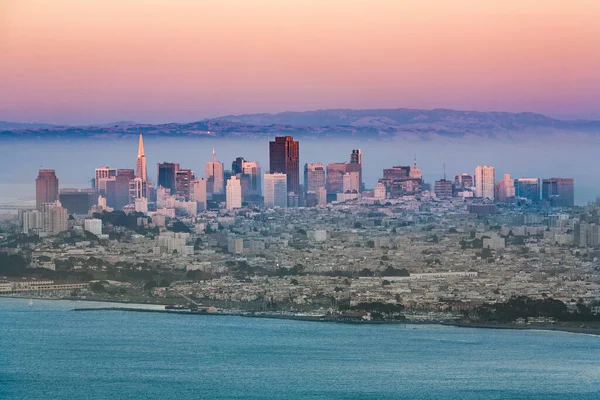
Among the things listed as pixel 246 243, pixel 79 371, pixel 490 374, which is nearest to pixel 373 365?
pixel 490 374

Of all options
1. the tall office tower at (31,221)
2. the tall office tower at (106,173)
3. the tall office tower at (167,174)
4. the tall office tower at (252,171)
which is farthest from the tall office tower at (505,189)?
the tall office tower at (31,221)

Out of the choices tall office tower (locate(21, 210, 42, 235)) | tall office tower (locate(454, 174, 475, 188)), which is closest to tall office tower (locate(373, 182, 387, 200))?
tall office tower (locate(454, 174, 475, 188))

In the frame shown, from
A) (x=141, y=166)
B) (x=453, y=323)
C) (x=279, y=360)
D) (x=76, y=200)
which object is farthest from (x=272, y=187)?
(x=279, y=360)

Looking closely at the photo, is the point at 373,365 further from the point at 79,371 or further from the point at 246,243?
the point at 246,243

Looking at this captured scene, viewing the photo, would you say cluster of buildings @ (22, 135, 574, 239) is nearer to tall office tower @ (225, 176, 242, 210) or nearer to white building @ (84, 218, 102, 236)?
tall office tower @ (225, 176, 242, 210)

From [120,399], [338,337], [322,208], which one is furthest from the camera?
[322,208]

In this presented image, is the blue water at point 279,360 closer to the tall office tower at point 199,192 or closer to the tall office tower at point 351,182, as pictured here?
the tall office tower at point 199,192
